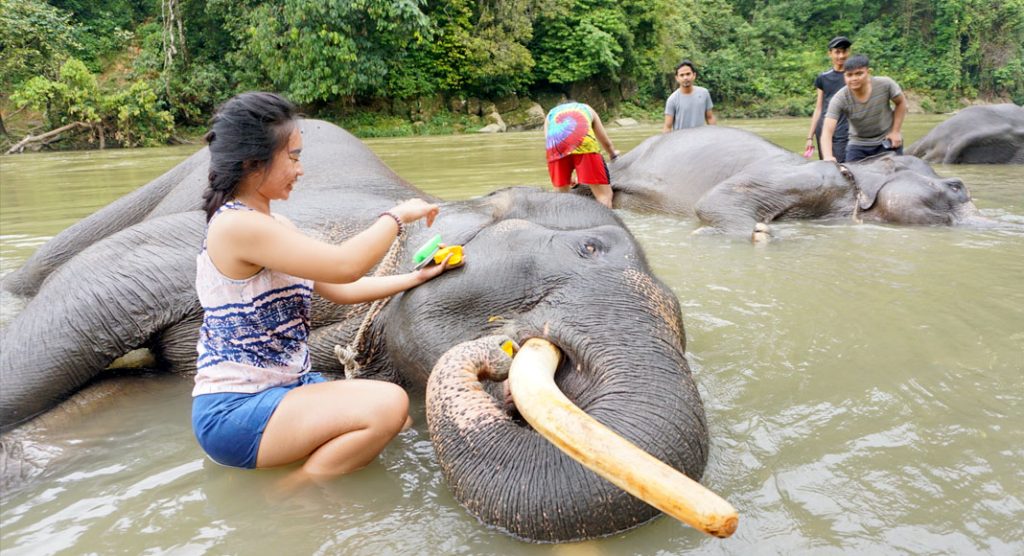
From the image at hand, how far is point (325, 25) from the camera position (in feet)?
74.7

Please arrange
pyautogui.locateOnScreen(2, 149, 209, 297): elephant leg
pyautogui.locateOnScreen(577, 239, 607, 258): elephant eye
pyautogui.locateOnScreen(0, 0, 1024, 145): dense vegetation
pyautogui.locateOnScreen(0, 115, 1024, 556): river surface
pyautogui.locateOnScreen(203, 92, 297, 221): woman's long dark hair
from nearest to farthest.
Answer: pyautogui.locateOnScreen(0, 115, 1024, 556): river surface
pyautogui.locateOnScreen(203, 92, 297, 221): woman's long dark hair
pyautogui.locateOnScreen(577, 239, 607, 258): elephant eye
pyautogui.locateOnScreen(2, 149, 209, 297): elephant leg
pyautogui.locateOnScreen(0, 0, 1024, 145): dense vegetation

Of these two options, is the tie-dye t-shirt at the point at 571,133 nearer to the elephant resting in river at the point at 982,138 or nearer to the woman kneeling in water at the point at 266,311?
the woman kneeling in water at the point at 266,311

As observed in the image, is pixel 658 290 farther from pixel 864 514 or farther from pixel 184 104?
pixel 184 104

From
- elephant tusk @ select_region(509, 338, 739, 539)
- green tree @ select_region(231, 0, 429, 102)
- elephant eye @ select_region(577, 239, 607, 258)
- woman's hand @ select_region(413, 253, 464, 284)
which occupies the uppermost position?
green tree @ select_region(231, 0, 429, 102)

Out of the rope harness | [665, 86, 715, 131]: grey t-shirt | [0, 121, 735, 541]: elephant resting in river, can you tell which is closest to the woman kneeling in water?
[0, 121, 735, 541]: elephant resting in river

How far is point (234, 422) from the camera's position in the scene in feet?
7.22

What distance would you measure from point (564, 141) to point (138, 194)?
354 centimetres

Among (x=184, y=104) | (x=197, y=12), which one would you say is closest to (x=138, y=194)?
(x=184, y=104)

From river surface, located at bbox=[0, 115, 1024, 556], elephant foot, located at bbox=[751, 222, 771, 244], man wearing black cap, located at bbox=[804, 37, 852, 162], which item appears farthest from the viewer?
man wearing black cap, located at bbox=[804, 37, 852, 162]

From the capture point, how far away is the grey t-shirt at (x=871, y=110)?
796 cm

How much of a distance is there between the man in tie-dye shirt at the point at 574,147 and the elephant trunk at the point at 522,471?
473 centimetres

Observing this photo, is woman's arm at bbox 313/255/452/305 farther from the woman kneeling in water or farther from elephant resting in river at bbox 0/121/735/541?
the woman kneeling in water

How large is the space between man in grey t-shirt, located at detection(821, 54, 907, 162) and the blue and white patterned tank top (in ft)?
22.5

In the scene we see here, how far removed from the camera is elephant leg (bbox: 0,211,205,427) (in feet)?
8.90
